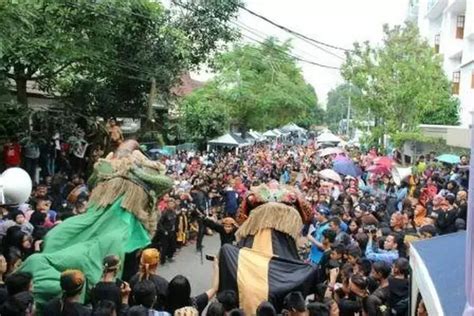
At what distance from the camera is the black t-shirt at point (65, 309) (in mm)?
4738

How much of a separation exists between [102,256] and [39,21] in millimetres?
6581

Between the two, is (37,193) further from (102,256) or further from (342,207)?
(342,207)

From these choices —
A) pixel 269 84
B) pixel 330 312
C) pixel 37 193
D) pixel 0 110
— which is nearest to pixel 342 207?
pixel 37 193

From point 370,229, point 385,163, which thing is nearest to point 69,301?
point 370,229

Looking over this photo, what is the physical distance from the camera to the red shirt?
12498 millimetres

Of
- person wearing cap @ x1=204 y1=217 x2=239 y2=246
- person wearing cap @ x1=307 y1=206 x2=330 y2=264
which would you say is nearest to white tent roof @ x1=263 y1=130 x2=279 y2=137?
person wearing cap @ x1=307 y1=206 x2=330 y2=264

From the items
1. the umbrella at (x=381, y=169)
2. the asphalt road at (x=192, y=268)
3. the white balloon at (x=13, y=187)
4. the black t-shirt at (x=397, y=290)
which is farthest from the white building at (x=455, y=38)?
the white balloon at (x=13, y=187)

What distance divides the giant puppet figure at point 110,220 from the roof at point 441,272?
3050 mm

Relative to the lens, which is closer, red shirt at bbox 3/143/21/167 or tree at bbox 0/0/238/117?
tree at bbox 0/0/238/117

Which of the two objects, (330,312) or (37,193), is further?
(37,193)

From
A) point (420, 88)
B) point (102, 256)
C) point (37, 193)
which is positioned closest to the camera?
point (102, 256)

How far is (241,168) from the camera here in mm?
22141

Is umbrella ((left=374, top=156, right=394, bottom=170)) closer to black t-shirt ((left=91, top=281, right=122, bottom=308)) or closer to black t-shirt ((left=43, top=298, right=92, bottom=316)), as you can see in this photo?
black t-shirt ((left=91, top=281, right=122, bottom=308))

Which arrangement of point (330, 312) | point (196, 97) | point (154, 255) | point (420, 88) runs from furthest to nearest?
point (196, 97), point (420, 88), point (154, 255), point (330, 312)
